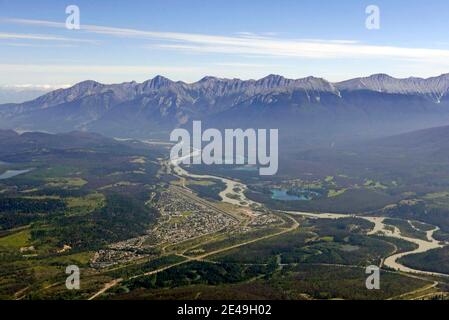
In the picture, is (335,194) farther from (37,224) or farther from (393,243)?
(37,224)

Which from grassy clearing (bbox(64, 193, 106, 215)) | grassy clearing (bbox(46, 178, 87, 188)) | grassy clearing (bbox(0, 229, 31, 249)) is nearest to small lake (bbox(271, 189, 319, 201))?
grassy clearing (bbox(64, 193, 106, 215))

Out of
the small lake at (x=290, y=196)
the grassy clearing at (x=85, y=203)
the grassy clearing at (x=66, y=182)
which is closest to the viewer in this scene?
the grassy clearing at (x=85, y=203)

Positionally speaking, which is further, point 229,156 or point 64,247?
point 229,156

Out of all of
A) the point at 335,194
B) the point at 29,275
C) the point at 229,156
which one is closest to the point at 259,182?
the point at 335,194

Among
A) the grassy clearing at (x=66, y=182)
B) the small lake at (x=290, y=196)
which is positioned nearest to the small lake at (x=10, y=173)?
the grassy clearing at (x=66, y=182)

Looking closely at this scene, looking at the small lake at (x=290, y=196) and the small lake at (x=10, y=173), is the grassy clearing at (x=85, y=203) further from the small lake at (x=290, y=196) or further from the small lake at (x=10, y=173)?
the small lake at (x=10, y=173)

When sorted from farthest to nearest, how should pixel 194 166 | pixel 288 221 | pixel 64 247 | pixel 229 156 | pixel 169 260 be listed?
pixel 229 156 < pixel 194 166 < pixel 288 221 < pixel 64 247 < pixel 169 260

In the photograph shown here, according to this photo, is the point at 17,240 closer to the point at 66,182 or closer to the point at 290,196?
the point at 66,182

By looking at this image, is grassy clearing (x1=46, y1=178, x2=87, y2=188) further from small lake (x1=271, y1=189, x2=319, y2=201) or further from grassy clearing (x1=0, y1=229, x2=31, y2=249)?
small lake (x1=271, y1=189, x2=319, y2=201)
